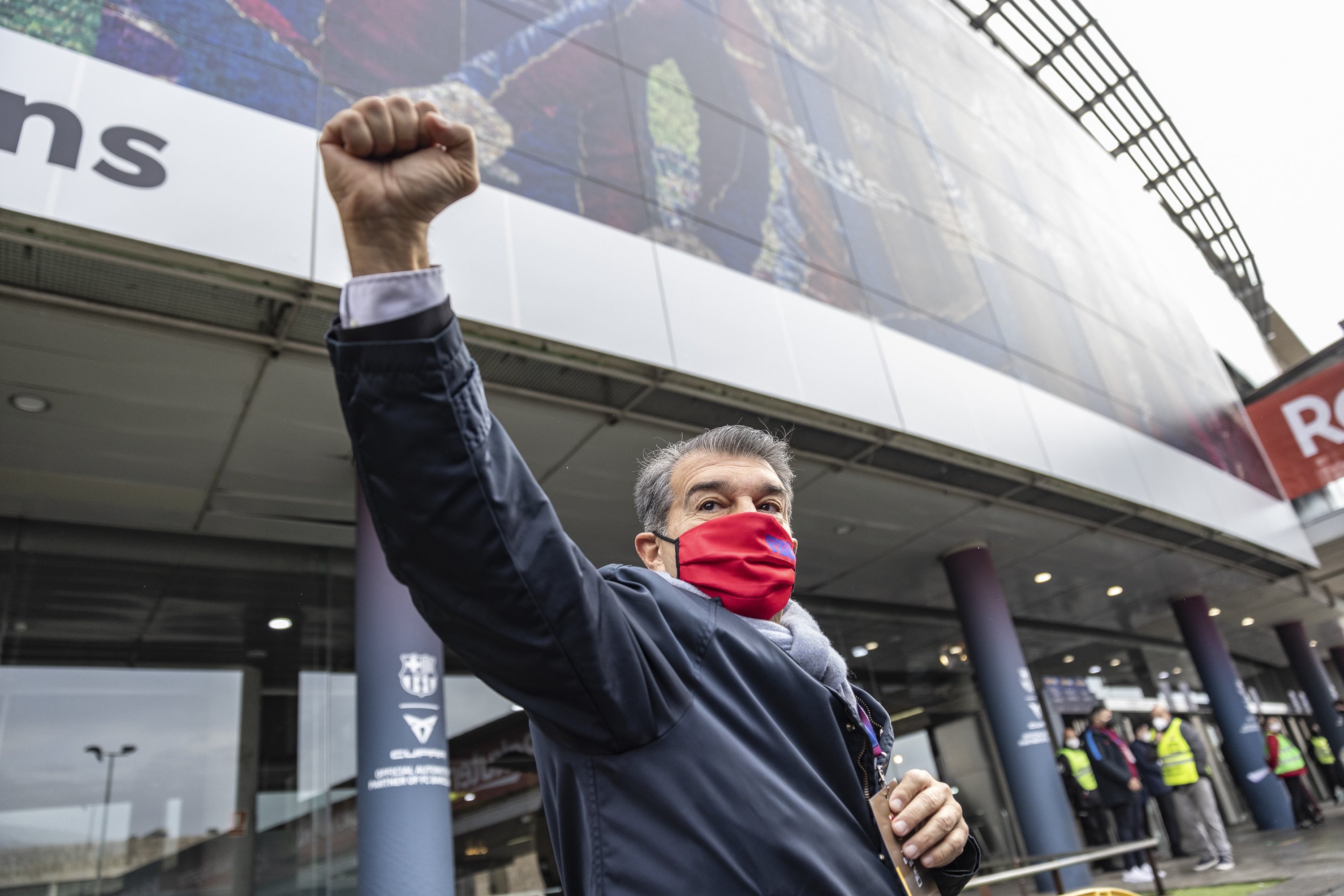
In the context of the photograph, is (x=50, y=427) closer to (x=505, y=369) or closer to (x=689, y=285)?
(x=505, y=369)

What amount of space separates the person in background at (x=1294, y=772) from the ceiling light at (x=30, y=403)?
17.6 m

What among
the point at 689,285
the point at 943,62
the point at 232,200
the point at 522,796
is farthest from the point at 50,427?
the point at 943,62

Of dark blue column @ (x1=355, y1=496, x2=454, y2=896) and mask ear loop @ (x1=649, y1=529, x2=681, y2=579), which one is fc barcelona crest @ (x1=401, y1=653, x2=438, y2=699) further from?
mask ear loop @ (x1=649, y1=529, x2=681, y2=579)

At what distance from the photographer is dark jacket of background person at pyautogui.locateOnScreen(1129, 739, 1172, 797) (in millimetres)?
10055

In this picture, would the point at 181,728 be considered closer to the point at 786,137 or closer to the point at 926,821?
the point at 926,821

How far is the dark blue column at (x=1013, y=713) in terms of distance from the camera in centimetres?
949

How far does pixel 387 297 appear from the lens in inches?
32.4

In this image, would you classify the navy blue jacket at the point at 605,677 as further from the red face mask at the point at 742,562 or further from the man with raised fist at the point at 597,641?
the red face mask at the point at 742,562

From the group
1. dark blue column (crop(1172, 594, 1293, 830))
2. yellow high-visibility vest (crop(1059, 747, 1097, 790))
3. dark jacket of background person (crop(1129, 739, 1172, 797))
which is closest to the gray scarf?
dark jacket of background person (crop(1129, 739, 1172, 797))

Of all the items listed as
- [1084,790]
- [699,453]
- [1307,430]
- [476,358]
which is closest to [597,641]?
[699,453]

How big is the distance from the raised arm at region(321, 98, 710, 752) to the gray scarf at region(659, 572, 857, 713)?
34 cm

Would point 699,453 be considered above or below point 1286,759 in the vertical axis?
above

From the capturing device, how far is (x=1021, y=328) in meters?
10.7

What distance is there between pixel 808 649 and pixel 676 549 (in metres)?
0.29
